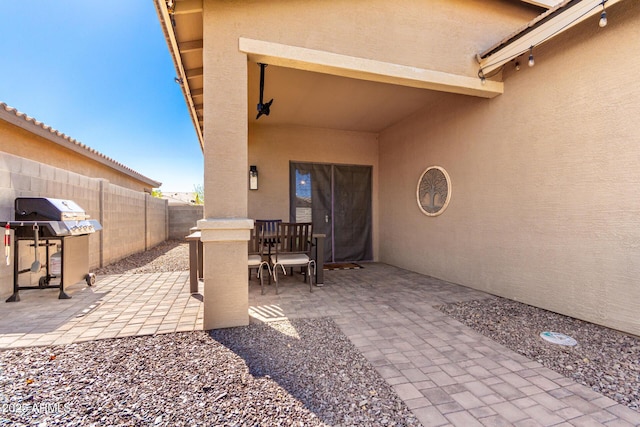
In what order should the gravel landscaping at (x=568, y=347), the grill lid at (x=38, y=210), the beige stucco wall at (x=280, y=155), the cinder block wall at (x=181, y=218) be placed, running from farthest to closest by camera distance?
the cinder block wall at (x=181, y=218)
the beige stucco wall at (x=280, y=155)
the grill lid at (x=38, y=210)
the gravel landscaping at (x=568, y=347)

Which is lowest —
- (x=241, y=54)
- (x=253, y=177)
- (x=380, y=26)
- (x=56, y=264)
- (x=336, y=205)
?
(x=56, y=264)

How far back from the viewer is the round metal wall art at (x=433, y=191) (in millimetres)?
5125

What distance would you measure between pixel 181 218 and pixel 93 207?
6.11 metres

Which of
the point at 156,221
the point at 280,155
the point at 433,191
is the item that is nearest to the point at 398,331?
the point at 433,191

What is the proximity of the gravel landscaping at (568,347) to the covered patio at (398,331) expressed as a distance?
16cm

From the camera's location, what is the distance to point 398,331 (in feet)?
9.59

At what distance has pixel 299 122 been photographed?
649 cm

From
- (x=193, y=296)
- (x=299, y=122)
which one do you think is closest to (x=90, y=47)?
(x=299, y=122)

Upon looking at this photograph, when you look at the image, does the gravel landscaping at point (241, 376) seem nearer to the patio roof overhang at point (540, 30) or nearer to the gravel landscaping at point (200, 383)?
the gravel landscaping at point (200, 383)

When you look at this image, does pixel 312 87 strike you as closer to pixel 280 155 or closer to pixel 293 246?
pixel 280 155

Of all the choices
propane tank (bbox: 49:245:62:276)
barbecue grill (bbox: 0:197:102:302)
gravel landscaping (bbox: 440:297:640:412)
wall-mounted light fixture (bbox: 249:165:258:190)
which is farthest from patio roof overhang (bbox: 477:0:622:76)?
propane tank (bbox: 49:245:62:276)

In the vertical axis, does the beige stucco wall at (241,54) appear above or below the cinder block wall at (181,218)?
above

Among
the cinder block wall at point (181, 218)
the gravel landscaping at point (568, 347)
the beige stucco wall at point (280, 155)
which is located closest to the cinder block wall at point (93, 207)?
the cinder block wall at point (181, 218)

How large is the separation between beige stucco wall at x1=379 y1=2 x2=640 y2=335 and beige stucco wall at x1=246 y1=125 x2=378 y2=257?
263cm
